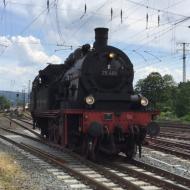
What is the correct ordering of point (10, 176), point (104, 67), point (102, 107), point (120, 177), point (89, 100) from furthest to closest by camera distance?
point (104, 67) < point (102, 107) < point (89, 100) < point (10, 176) < point (120, 177)

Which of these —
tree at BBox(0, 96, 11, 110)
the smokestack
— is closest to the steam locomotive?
the smokestack

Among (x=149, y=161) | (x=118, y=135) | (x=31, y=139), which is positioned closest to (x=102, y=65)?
Result: (x=118, y=135)

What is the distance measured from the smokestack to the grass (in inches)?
186

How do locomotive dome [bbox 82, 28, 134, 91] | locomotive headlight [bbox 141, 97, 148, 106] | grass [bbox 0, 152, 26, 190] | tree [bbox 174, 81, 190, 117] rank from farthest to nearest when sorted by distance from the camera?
tree [bbox 174, 81, 190, 117]
locomotive dome [bbox 82, 28, 134, 91]
locomotive headlight [bbox 141, 97, 148, 106]
grass [bbox 0, 152, 26, 190]

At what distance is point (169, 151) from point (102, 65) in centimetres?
449

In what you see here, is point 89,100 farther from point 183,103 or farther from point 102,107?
point 183,103

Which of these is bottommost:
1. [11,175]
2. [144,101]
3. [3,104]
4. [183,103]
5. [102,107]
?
[11,175]

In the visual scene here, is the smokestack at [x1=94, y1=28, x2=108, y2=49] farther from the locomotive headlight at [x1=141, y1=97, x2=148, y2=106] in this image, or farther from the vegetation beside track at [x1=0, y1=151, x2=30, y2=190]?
the vegetation beside track at [x1=0, y1=151, x2=30, y2=190]

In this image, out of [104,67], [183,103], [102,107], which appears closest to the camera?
[102,107]

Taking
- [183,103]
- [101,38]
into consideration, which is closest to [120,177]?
[101,38]

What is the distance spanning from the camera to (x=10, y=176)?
1131cm

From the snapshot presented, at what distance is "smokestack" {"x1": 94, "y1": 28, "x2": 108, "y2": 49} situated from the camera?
1550 cm

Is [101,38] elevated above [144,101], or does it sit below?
above

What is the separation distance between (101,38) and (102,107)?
2392mm
